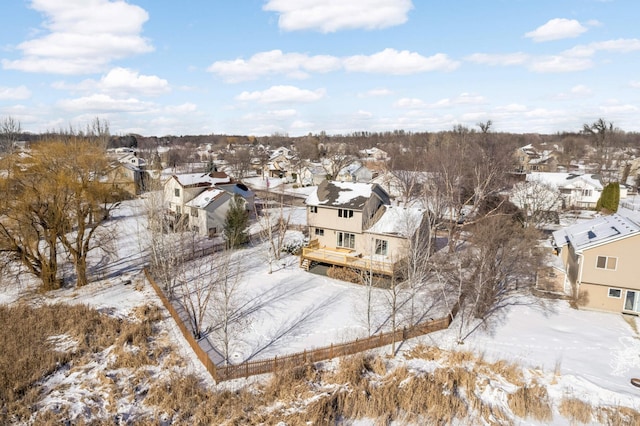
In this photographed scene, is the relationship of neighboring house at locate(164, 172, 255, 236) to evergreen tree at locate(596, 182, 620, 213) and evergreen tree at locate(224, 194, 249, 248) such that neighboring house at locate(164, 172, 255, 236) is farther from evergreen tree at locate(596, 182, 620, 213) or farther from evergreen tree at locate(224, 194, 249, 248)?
evergreen tree at locate(596, 182, 620, 213)

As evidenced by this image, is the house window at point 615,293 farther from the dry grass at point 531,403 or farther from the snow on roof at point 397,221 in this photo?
the snow on roof at point 397,221

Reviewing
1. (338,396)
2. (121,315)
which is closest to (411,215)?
(338,396)

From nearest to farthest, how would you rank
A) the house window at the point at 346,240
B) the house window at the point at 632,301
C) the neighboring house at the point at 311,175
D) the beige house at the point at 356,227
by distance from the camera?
the house window at the point at 632,301 < the beige house at the point at 356,227 < the house window at the point at 346,240 < the neighboring house at the point at 311,175

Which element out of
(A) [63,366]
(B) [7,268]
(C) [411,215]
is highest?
(C) [411,215]

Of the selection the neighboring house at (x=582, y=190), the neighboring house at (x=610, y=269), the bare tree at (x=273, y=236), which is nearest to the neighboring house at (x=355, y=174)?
the neighboring house at (x=582, y=190)

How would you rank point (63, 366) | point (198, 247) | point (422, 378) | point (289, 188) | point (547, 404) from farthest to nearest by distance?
point (289, 188), point (198, 247), point (63, 366), point (422, 378), point (547, 404)

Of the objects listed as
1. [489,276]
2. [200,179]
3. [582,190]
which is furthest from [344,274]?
[582,190]

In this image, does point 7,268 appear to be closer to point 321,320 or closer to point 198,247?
point 198,247

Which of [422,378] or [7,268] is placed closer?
[422,378]

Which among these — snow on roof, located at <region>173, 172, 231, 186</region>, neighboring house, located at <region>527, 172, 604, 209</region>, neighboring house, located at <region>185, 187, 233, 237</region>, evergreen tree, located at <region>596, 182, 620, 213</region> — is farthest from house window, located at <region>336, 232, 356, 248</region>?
neighboring house, located at <region>527, 172, 604, 209</region>
